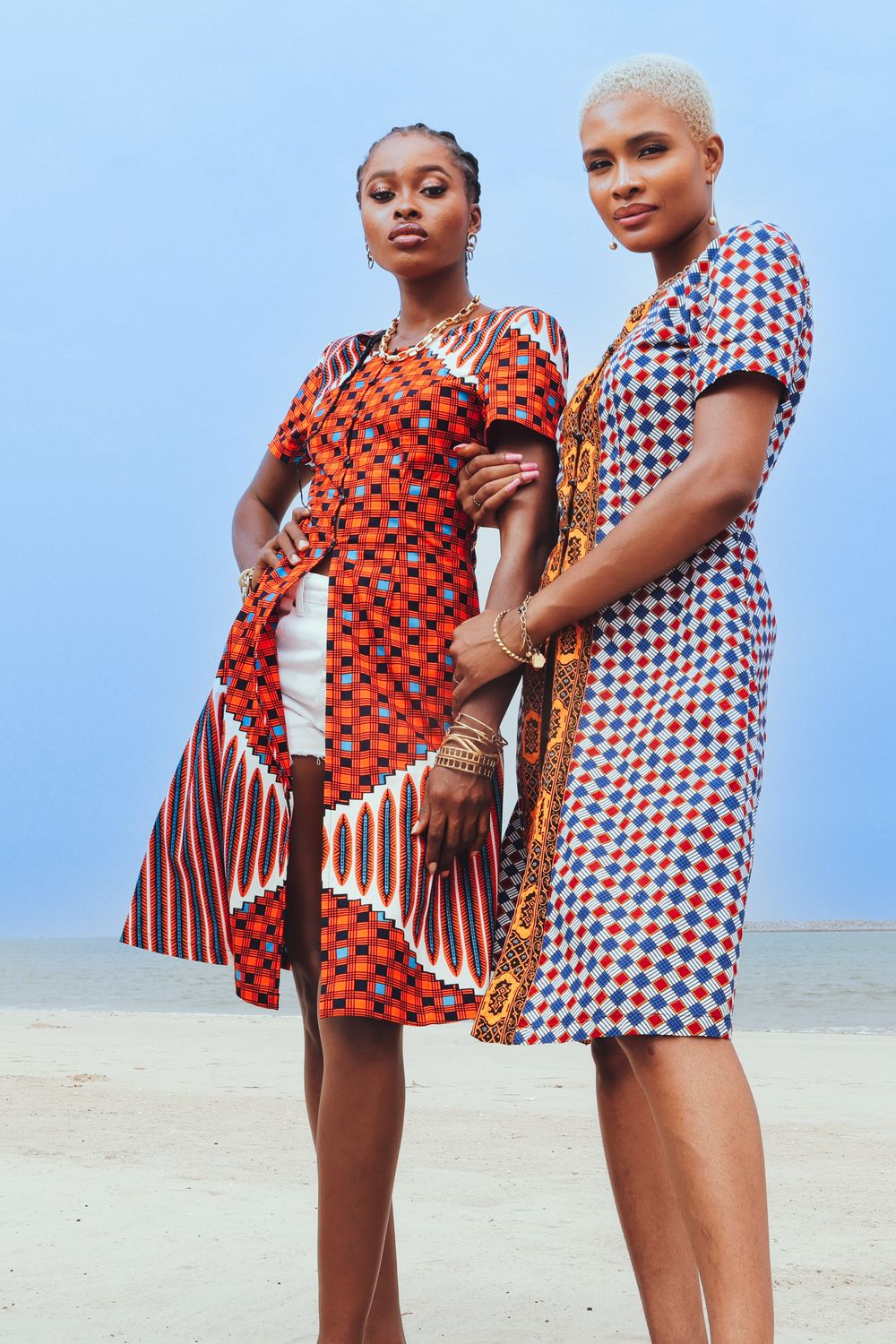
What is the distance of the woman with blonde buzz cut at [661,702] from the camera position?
179cm

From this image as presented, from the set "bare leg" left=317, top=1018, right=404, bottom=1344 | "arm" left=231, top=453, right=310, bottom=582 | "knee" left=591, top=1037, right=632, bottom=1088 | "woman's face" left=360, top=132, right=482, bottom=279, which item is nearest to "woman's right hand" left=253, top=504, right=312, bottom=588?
"arm" left=231, top=453, right=310, bottom=582

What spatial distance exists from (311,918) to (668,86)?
59.2 inches

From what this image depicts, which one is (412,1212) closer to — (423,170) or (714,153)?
(423,170)

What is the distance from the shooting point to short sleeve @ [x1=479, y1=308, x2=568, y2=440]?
7.41ft

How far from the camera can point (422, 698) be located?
230 cm

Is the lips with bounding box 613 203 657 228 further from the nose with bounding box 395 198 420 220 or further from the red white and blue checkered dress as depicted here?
the nose with bounding box 395 198 420 220

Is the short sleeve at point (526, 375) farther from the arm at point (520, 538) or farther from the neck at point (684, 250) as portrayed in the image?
the neck at point (684, 250)

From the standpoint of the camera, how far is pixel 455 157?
2441mm

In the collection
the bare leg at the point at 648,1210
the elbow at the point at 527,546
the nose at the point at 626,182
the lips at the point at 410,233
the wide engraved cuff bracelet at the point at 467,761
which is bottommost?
the bare leg at the point at 648,1210

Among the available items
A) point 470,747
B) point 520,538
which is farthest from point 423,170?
point 470,747

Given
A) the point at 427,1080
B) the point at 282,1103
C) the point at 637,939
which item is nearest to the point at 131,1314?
the point at 637,939

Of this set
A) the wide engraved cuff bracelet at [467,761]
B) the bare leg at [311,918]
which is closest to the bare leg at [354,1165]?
the bare leg at [311,918]

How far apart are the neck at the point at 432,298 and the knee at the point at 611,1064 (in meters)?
1.32

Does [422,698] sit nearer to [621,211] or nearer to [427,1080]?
[621,211]
